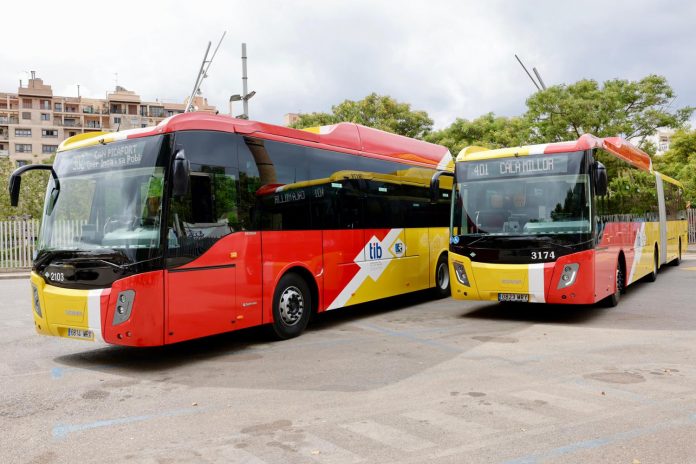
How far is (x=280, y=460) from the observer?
14.0 feet

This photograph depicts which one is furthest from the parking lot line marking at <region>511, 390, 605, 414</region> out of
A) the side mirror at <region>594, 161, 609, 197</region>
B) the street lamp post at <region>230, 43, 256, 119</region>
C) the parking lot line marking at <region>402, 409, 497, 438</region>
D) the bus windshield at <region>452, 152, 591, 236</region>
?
the street lamp post at <region>230, 43, 256, 119</region>

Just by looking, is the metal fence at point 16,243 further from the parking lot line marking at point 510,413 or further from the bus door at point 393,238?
the parking lot line marking at point 510,413

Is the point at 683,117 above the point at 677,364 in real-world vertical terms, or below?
above

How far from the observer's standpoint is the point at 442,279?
1367 centimetres

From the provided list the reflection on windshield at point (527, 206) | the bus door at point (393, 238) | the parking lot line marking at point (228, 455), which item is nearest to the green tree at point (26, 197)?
the bus door at point (393, 238)

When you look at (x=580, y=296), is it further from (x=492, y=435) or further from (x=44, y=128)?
(x=44, y=128)

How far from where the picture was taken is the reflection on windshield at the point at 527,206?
9.66 m

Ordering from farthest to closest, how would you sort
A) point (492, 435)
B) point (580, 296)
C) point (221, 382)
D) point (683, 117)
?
point (683, 117), point (580, 296), point (221, 382), point (492, 435)

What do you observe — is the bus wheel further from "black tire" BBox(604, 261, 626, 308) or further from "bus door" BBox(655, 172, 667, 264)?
"bus door" BBox(655, 172, 667, 264)

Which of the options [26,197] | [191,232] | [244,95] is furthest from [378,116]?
[191,232]

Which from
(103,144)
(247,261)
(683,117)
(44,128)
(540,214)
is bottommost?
(247,261)

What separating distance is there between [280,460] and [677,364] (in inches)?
198

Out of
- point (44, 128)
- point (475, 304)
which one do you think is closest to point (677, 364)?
point (475, 304)

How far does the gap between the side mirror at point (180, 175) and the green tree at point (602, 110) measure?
24.3 meters
